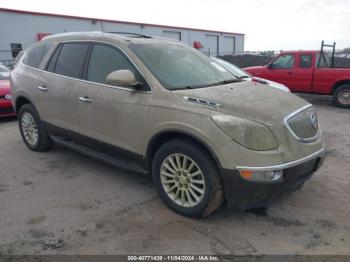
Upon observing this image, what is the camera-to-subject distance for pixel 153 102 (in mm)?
3621

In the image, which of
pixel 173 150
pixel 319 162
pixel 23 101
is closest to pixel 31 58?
pixel 23 101

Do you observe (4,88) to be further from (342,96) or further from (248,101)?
(342,96)

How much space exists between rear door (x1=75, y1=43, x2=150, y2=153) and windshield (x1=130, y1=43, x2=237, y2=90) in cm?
21

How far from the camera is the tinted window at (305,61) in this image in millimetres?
10906

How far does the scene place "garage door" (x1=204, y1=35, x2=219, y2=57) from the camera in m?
45.1

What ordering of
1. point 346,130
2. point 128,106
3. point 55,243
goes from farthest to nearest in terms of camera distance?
point 346,130 < point 128,106 < point 55,243

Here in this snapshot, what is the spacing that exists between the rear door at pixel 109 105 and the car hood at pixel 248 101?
0.58 m

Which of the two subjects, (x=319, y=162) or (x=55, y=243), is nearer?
(x=55, y=243)

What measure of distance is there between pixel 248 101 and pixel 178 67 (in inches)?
41.3

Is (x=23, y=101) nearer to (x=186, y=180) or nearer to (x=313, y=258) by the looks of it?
(x=186, y=180)

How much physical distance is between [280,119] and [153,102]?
129 cm

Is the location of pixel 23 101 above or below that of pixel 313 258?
above

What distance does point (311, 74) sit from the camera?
425 inches

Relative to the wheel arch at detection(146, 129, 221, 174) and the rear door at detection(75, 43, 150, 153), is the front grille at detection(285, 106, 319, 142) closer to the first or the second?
the wheel arch at detection(146, 129, 221, 174)
